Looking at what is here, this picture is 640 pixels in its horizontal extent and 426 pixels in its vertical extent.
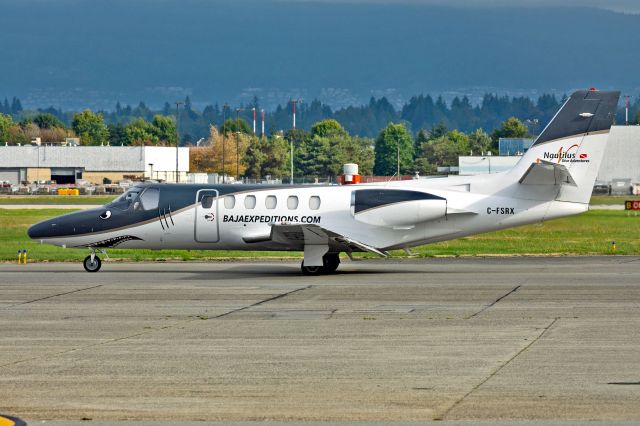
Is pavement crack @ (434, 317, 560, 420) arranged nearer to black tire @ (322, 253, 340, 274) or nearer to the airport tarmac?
the airport tarmac

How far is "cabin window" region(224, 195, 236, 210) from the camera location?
34438 millimetres

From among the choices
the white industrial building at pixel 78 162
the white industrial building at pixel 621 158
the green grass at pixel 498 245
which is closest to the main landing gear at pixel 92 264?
the green grass at pixel 498 245

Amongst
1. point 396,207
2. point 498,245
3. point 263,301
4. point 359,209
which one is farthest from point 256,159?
point 263,301

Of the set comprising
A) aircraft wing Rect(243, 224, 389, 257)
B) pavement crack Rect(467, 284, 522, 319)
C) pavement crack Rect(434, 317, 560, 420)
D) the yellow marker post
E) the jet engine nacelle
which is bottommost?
pavement crack Rect(467, 284, 522, 319)

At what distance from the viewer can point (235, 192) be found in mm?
34750

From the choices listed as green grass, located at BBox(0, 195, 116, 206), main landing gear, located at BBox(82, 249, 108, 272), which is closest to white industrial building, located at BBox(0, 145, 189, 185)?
green grass, located at BBox(0, 195, 116, 206)

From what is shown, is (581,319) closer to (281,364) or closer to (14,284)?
(281,364)

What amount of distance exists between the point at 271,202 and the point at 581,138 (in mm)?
9280

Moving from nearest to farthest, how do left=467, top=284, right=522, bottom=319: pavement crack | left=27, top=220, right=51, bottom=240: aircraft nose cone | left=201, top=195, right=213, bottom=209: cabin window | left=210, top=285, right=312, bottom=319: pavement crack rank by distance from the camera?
1. left=467, top=284, right=522, bottom=319: pavement crack
2. left=210, top=285, right=312, bottom=319: pavement crack
3. left=201, top=195, right=213, bottom=209: cabin window
4. left=27, top=220, right=51, bottom=240: aircraft nose cone

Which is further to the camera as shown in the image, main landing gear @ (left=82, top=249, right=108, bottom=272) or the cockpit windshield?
main landing gear @ (left=82, top=249, right=108, bottom=272)

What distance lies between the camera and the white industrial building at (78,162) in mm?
161875

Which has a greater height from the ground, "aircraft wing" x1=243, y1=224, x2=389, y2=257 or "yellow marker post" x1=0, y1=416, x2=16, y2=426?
"aircraft wing" x1=243, y1=224, x2=389, y2=257

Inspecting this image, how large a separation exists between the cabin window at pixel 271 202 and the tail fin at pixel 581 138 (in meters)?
7.12

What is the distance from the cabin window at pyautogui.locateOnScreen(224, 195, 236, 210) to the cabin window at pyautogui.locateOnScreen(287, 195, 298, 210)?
1.63 m
